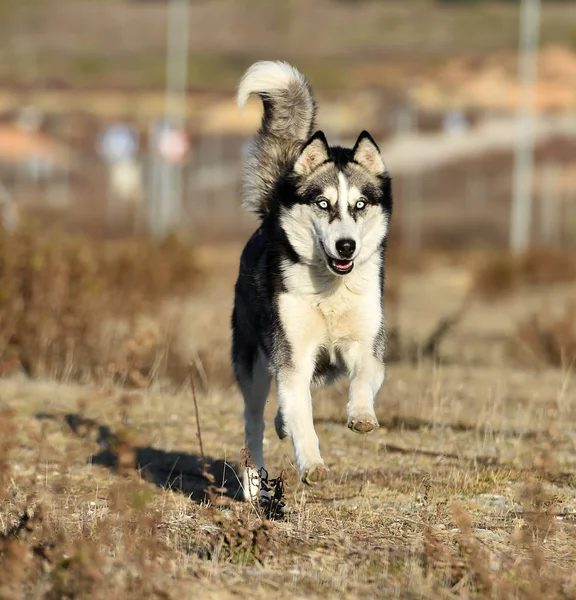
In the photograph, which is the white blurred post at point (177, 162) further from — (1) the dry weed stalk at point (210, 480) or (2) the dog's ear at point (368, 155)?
(1) the dry weed stalk at point (210, 480)

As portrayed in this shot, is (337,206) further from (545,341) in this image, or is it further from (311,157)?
(545,341)

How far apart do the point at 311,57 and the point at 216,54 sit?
6.82 metres

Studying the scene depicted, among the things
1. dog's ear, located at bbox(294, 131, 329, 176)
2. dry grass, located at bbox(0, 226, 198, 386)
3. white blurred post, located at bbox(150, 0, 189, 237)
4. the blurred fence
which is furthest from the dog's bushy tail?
the blurred fence

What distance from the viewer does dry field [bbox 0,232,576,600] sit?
13.5 feet

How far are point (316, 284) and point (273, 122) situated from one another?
1.25 meters

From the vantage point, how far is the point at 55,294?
34.1 feet

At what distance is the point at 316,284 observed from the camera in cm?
567

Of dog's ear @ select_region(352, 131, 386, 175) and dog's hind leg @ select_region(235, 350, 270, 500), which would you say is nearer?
dog's ear @ select_region(352, 131, 386, 175)

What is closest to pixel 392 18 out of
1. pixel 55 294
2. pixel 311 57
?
pixel 311 57

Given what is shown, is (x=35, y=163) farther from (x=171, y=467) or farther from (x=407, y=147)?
(x=171, y=467)

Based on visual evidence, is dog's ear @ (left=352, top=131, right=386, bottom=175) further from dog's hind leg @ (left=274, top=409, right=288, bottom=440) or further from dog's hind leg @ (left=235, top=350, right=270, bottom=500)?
dog's hind leg @ (left=274, top=409, right=288, bottom=440)

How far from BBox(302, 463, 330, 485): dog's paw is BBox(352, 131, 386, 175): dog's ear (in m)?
1.81

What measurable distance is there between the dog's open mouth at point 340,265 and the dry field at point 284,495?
2.83 ft

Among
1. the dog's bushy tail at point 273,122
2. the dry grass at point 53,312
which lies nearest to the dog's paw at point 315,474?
the dog's bushy tail at point 273,122
